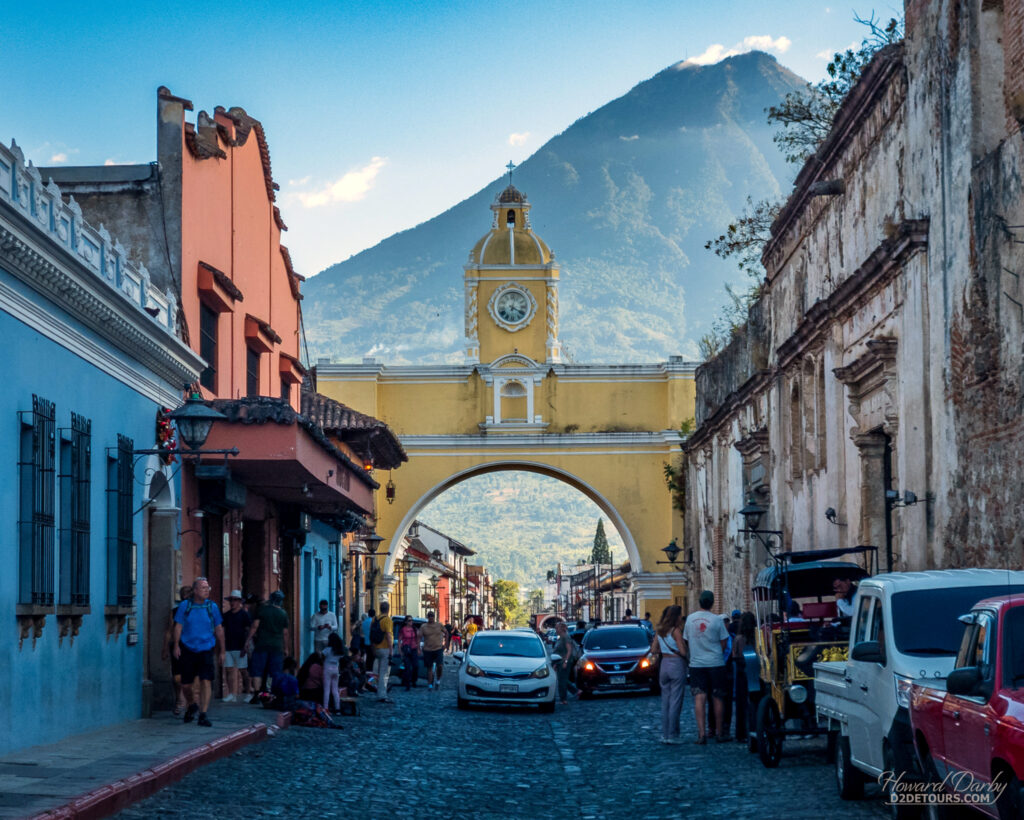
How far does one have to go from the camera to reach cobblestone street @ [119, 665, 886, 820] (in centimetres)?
1055

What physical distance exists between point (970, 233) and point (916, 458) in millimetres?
2858

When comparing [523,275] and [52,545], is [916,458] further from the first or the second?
[523,275]

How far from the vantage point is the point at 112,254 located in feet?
51.7

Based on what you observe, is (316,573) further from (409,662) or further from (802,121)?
(802,121)

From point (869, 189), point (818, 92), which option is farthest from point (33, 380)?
point (818, 92)

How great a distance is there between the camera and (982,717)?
7.25m

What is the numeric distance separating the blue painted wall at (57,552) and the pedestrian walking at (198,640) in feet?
2.50

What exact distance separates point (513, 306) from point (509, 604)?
112412 millimetres

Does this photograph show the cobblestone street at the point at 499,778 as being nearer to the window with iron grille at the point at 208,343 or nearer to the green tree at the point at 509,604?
the window with iron grille at the point at 208,343

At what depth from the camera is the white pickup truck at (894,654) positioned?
30.0ft

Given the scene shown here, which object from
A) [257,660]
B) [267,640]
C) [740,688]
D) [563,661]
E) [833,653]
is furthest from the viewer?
[563,661]

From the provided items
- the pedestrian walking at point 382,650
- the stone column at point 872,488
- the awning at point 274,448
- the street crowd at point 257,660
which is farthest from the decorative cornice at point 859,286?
the pedestrian walking at point 382,650

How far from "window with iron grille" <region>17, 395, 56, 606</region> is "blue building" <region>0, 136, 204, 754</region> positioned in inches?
0.6

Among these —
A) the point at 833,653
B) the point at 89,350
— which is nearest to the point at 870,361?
the point at 833,653
